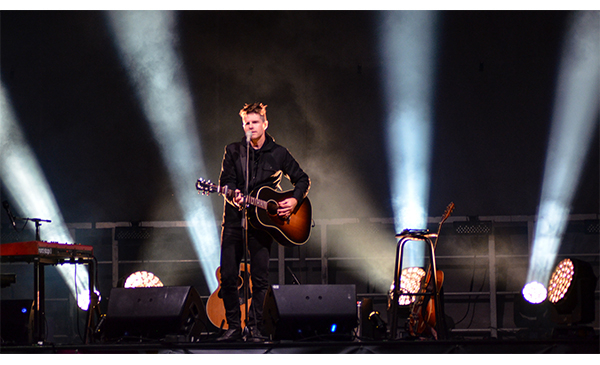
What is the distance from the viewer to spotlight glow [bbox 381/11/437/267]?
22.7ft

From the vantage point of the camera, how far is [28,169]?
7.10 metres

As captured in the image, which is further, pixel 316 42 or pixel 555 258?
pixel 316 42

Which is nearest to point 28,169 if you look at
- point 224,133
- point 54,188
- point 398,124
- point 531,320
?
point 54,188

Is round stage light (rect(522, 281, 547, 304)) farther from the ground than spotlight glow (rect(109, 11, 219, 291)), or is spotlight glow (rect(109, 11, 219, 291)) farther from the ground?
spotlight glow (rect(109, 11, 219, 291))

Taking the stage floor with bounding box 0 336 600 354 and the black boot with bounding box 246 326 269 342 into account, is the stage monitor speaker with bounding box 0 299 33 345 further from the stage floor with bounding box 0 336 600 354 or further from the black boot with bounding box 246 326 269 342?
the black boot with bounding box 246 326 269 342

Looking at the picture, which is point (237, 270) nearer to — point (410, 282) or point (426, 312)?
point (426, 312)

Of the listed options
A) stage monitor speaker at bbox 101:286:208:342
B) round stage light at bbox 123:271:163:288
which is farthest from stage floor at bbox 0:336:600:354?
round stage light at bbox 123:271:163:288

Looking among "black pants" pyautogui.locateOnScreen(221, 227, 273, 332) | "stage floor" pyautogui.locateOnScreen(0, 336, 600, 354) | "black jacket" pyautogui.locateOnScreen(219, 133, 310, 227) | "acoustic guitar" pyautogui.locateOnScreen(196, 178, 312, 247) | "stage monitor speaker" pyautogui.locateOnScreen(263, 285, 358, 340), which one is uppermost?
"black jacket" pyautogui.locateOnScreen(219, 133, 310, 227)

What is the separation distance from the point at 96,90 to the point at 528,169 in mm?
5173

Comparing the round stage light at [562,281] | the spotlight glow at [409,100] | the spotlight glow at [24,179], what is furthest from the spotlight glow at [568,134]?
the spotlight glow at [24,179]

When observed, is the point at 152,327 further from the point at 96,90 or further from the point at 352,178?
the point at 96,90

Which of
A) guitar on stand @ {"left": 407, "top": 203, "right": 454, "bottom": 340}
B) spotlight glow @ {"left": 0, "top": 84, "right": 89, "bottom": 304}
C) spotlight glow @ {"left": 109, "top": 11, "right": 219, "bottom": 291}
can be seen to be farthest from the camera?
spotlight glow @ {"left": 109, "top": 11, "right": 219, "bottom": 291}

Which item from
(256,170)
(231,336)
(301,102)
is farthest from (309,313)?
(301,102)

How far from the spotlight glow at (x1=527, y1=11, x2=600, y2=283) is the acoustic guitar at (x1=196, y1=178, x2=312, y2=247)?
3423 millimetres
